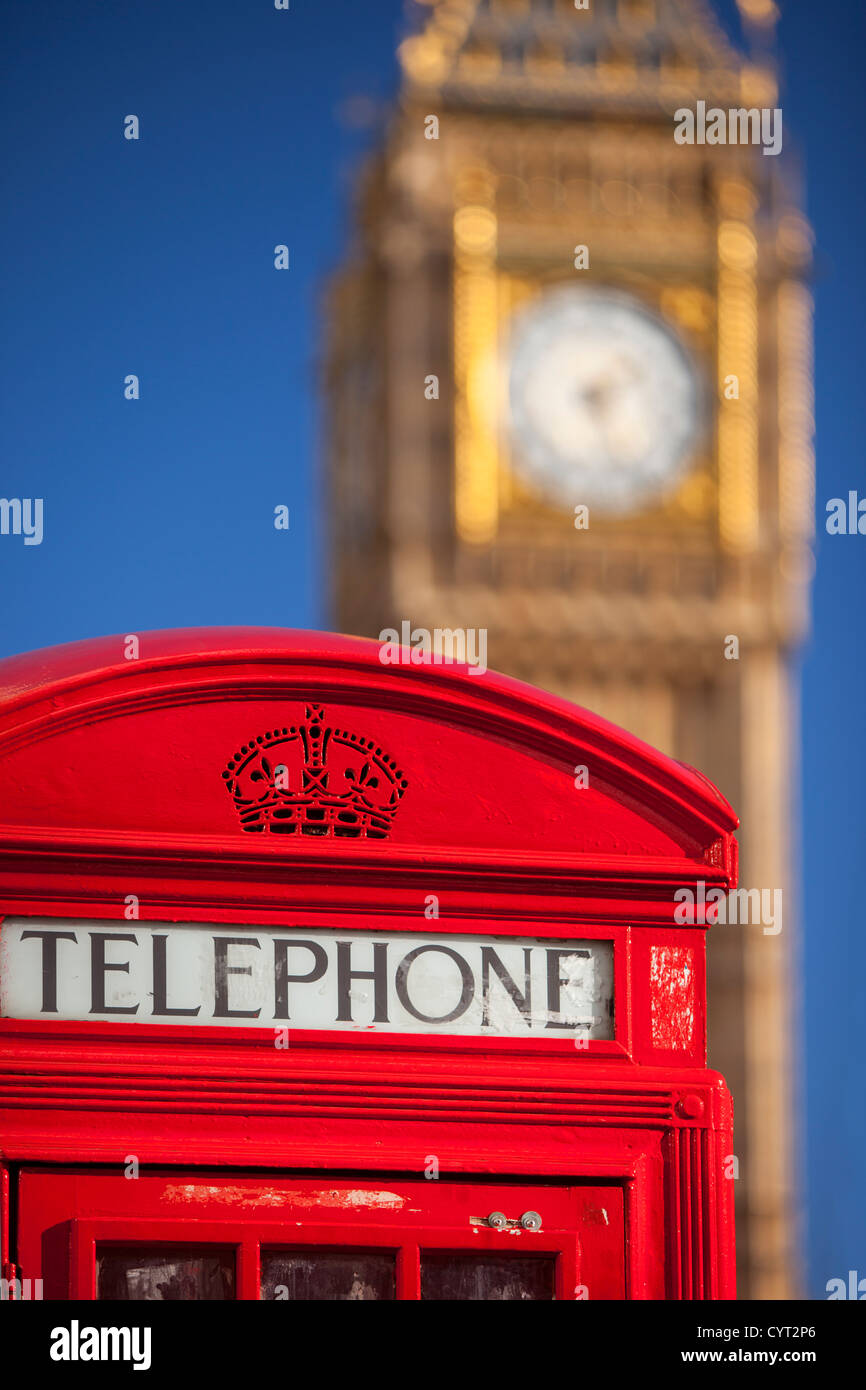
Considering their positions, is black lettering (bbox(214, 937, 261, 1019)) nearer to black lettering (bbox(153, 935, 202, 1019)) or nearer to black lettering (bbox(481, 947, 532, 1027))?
black lettering (bbox(153, 935, 202, 1019))

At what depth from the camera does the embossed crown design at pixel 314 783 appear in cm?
389

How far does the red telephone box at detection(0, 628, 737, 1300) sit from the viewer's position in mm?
3740

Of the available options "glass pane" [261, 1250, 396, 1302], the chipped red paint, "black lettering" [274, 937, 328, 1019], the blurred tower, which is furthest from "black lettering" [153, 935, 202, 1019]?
the blurred tower

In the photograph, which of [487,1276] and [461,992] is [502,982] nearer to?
[461,992]

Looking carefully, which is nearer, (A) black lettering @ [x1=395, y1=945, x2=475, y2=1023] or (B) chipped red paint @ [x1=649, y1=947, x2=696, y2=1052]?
(A) black lettering @ [x1=395, y1=945, x2=475, y2=1023]

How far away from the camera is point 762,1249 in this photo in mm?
29875

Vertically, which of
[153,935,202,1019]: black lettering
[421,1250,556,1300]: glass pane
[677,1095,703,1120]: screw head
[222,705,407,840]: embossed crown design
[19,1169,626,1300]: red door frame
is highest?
[222,705,407,840]: embossed crown design

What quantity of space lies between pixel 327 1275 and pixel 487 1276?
22 cm

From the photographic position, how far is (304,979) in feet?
12.5

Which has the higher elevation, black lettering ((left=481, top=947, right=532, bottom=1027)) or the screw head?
black lettering ((left=481, top=947, right=532, bottom=1027))

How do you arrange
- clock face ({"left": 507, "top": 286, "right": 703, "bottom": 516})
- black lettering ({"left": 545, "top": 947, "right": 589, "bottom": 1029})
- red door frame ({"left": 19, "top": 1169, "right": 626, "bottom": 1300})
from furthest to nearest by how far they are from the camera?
clock face ({"left": 507, "top": 286, "right": 703, "bottom": 516}) → black lettering ({"left": 545, "top": 947, "right": 589, "bottom": 1029}) → red door frame ({"left": 19, "top": 1169, "right": 626, "bottom": 1300})
